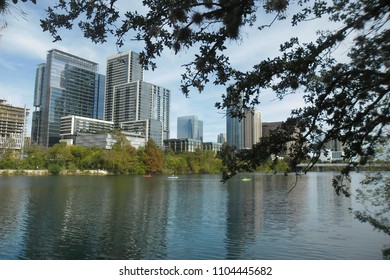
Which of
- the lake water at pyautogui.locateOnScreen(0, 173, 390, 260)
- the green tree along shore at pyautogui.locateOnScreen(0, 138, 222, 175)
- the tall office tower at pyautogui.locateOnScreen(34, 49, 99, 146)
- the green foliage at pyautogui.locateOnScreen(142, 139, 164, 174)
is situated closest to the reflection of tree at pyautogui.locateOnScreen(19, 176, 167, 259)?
the lake water at pyautogui.locateOnScreen(0, 173, 390, 260)

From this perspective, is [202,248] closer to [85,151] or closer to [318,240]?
[318,240]

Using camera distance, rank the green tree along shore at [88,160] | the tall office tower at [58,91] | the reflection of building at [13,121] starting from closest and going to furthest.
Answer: the green tree along shore at [88,160] → the reflection of building at [13,121] → the tall office tower at [58,91]

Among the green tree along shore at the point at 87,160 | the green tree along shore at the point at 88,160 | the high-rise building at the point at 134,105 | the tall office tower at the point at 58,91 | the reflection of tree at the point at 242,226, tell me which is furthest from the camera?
the tall office tower at the point at 58,91

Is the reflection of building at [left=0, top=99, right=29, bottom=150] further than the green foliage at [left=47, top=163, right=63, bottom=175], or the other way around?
the reflection of building at [left=0, top=99, right=29, bottom=150]

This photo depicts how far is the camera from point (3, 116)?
14150 centimetres

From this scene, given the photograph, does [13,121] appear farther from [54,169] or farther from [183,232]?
[183,232]

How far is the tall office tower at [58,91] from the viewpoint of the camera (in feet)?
579

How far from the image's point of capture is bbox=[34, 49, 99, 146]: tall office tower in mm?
176375

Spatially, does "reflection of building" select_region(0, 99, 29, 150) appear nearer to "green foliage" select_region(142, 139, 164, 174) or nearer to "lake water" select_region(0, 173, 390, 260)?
"green foliage" select_region(142, 139, 164, 174)

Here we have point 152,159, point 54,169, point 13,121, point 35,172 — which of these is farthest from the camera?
point 13,121

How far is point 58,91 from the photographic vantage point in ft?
585

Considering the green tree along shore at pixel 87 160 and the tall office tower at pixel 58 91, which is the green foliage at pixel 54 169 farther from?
the tall office tower at pixel 58 91

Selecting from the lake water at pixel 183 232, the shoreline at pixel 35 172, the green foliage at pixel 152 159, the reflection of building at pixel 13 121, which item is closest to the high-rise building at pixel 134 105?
the reflection of building at pixel 13 121

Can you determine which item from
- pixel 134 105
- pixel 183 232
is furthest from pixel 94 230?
pixel 134 105
